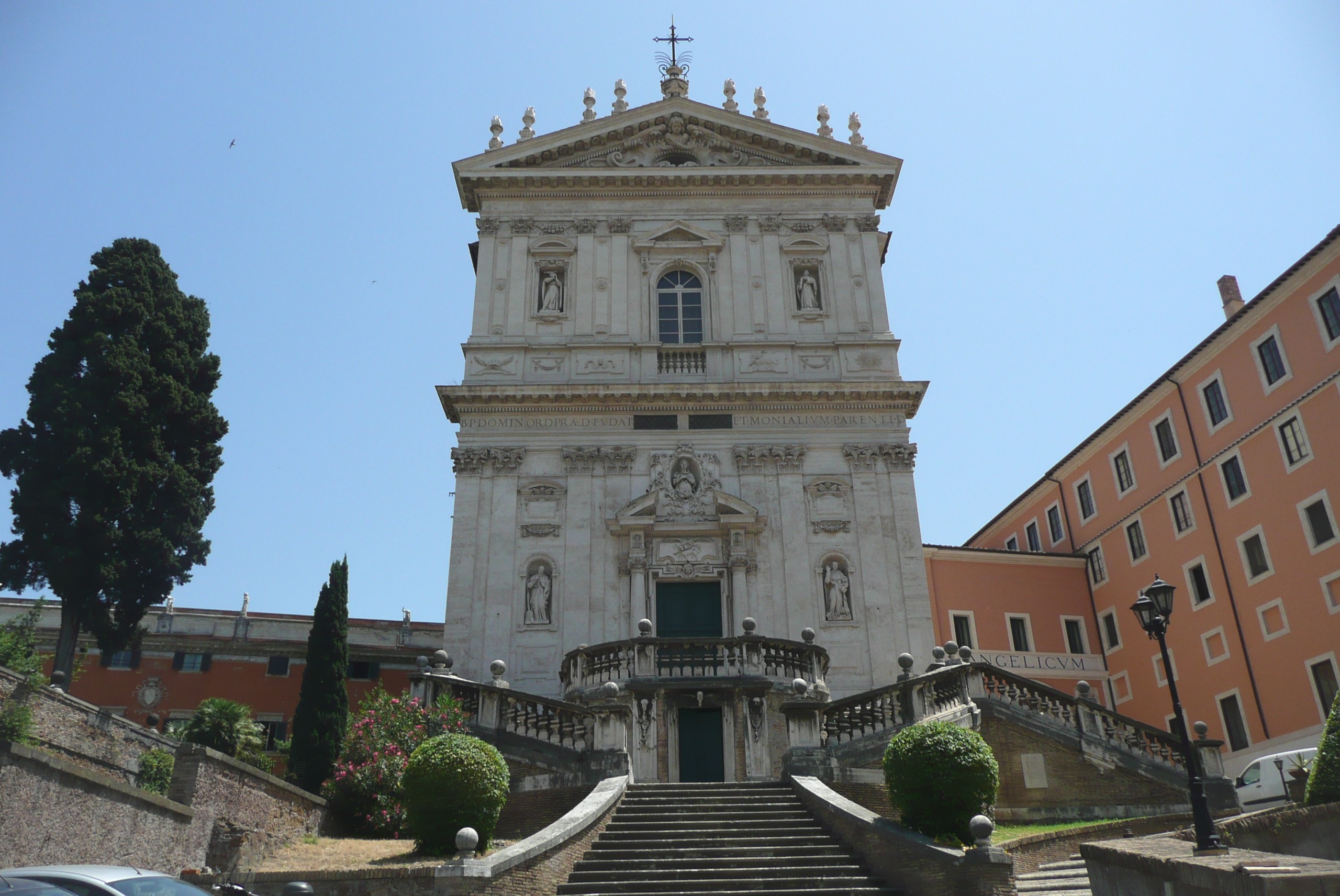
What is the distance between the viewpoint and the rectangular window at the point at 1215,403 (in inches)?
1244

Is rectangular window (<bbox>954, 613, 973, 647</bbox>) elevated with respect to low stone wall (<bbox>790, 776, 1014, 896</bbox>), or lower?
elevated

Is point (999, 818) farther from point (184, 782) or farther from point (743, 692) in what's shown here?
point (184, 782)

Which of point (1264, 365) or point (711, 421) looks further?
point (1264, 365)

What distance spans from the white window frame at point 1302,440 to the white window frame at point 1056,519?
11.7 meters

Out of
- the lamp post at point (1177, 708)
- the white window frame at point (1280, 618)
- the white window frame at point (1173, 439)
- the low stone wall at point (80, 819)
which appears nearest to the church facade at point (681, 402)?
the low stone wall at point (80, 819)

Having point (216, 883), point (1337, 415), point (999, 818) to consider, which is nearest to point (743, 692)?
point (999, 818)

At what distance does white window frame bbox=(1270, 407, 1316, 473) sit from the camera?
91.4 feet

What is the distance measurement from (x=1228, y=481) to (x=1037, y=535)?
11448 millimetres

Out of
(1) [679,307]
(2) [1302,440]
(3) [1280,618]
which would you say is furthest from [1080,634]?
(1) [679,307]

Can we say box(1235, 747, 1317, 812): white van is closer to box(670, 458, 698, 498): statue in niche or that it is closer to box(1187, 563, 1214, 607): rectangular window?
box(670, 458, 698, 498): statue in niche

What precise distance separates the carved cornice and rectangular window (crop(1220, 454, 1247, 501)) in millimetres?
10765

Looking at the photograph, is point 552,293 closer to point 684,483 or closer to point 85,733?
point 684,483

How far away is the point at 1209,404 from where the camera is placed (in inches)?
1272

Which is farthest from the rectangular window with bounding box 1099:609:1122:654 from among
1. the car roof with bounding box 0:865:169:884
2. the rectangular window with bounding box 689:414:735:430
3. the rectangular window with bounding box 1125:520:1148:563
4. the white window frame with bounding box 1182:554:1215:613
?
the car roof with bounding box 0:865:169:884
